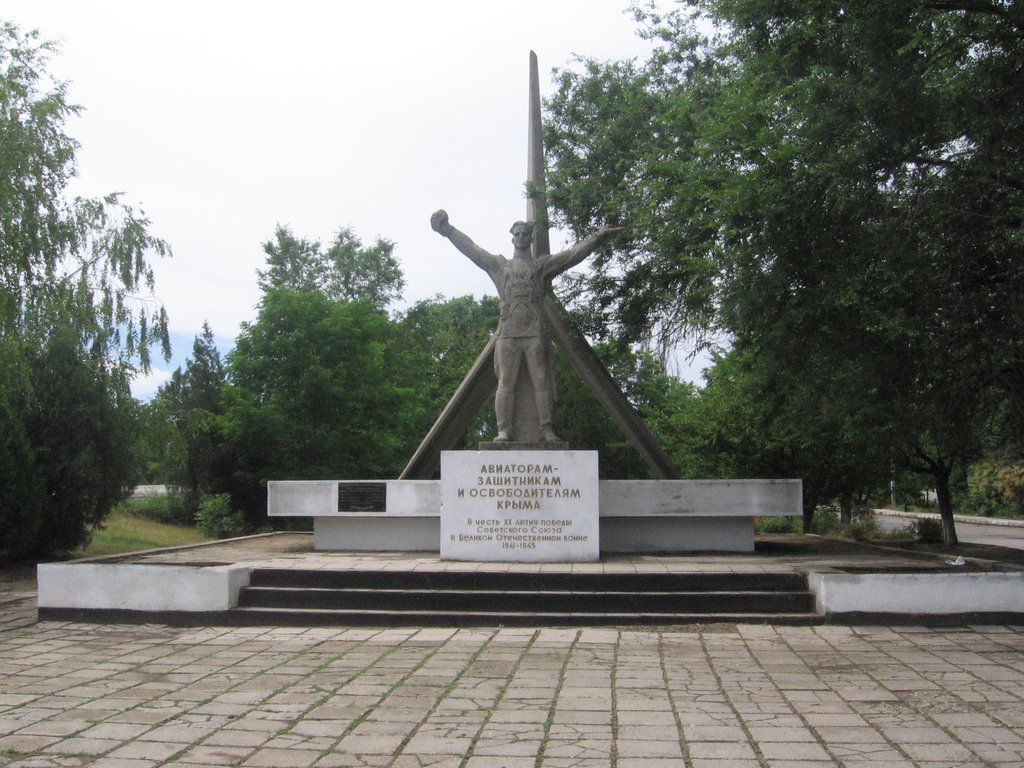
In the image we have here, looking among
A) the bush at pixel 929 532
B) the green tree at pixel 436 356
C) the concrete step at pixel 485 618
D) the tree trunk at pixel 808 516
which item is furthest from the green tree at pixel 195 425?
the bush at pixel 929 532

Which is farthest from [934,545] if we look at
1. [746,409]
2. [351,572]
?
[351,572]

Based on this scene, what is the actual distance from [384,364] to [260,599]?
86.0 feet

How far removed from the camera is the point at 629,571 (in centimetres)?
951

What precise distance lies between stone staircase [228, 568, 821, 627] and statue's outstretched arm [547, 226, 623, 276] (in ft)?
13.9

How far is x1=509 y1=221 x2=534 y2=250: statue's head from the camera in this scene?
39.6 feet

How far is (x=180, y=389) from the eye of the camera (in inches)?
1523

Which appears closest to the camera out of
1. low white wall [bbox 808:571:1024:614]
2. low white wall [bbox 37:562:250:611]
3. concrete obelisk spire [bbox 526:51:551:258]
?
low white wall [bbox 808:571:1024:614]

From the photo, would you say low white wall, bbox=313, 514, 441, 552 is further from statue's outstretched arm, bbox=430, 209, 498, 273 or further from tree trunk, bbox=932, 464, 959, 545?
tree trunk, bbox=932, 464, 959, 545

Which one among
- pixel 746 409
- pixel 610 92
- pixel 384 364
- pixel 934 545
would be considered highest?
pixel 610 92

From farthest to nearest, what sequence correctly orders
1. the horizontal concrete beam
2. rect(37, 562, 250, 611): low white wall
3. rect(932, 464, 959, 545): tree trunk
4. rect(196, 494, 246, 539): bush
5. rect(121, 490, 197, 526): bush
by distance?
rect(121, 490, 197, 526): bush → rect(196, 494, 246, 539): bush → rect(932, 464, 959, 545): tree trunk → the horizontal concrete beam → rect(37, 562, 250, 611): low white wall

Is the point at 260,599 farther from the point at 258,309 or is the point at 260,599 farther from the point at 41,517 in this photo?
the point at 258,309

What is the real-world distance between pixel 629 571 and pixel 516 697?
11.9ft

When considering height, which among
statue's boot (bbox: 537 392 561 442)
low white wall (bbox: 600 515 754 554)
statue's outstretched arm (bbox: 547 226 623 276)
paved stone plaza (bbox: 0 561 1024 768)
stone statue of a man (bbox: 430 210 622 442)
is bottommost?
paved stone plaza (bbox: 0 561 1024 768)

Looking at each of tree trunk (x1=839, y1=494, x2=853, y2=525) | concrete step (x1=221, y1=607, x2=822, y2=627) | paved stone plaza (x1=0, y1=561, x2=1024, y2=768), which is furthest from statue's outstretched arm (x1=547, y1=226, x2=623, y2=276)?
tree trunk (x1=839, y1=494, x2=853, y2=525)
